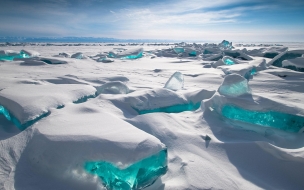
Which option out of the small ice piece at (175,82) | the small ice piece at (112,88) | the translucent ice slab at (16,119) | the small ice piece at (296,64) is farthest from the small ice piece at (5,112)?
the small ice piece at (296,64)

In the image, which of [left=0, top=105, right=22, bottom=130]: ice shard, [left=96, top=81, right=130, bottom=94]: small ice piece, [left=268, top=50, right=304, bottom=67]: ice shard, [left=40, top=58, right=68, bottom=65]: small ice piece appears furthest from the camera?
[left=40, top=58, right=68, bottom=65]: small ice piece

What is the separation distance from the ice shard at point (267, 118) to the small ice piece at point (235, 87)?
7.1 inches

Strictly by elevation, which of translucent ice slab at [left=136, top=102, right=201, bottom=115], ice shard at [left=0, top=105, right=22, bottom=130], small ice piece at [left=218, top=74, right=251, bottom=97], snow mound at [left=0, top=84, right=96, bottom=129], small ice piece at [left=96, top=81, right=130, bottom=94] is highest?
small ice piece at [left=218, top=74, right=251, bottom=97]

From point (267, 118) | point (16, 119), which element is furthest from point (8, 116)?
point (267, 118)

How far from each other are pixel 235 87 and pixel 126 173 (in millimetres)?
1329

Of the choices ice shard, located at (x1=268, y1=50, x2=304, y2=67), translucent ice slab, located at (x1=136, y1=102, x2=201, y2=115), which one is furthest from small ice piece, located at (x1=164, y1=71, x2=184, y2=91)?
ice shard, located at (x1=268, y1=50, x2=304, y2=67)

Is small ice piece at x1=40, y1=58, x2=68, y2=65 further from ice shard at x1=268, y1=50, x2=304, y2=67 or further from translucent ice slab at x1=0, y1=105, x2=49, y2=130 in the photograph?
ice shard at x1=268, y1=50, x2=304, y2=67

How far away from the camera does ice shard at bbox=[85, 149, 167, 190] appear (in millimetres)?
855

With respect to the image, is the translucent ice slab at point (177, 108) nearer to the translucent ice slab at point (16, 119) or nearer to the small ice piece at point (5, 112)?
the translucent ice slab at point (16, 119)

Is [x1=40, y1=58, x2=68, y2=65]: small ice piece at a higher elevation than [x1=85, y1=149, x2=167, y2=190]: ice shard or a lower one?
higher

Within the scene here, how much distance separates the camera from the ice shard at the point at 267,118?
140 centimetres

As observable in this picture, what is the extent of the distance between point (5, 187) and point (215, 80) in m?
2.91

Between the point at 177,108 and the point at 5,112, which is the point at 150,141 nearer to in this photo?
the point at 177,108

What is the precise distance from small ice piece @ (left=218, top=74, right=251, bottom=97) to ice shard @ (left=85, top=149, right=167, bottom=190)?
1.13 m
